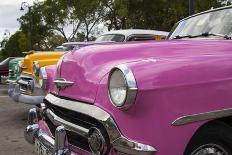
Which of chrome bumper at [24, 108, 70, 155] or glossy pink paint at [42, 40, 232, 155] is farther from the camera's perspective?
chrome bumper at [24, 108, 70, 155]

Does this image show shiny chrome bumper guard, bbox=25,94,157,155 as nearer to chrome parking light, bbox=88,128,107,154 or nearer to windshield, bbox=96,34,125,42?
chrome parking light, bbox=88,128,107,154

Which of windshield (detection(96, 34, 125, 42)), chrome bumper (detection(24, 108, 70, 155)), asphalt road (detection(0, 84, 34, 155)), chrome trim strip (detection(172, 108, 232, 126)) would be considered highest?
windshield (detection(96, 34, 125, 42))

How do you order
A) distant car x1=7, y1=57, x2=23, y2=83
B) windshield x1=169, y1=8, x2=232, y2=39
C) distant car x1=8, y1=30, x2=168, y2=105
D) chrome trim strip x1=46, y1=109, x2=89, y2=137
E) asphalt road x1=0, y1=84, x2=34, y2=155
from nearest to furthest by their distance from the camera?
chrome trim strip x1=46, y1=109, x2=89, y2=137, windshield x1=169, y1=8, x2=232, y2=39, asphalt road x1=0, y1=84, x2=34, y2=155, distant car x1=8, y1=30, x2=168, y2=105, distant car x1=7, y1=57, x2=23, y2=83

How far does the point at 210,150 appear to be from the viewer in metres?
3.42

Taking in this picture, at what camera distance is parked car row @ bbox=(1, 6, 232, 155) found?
3242 mm

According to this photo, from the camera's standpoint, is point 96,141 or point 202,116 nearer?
point 202,116

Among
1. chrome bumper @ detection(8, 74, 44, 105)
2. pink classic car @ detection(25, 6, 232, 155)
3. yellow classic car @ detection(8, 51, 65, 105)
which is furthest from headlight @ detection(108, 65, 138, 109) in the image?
chrome bumper @ detection(8, 74, 44, 105)

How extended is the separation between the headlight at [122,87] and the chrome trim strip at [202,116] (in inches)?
13.4

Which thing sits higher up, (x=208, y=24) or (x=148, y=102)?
(x=208, y=24)

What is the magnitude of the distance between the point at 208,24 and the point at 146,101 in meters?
2.08

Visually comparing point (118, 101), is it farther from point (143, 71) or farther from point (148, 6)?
point (148, 6)

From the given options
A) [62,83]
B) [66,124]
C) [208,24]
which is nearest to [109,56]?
[62,83]

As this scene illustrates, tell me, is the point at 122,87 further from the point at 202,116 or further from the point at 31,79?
the point at 31,79

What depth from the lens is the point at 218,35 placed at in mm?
4609
